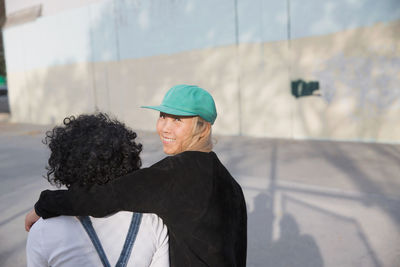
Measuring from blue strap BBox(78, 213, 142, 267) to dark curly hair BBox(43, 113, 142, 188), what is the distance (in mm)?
135

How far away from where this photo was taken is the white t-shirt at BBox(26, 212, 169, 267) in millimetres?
1122

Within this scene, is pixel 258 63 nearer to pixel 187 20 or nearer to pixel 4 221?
pixel 187 20

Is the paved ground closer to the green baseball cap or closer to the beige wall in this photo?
the beige wall

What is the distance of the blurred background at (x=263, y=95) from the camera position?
387 cm

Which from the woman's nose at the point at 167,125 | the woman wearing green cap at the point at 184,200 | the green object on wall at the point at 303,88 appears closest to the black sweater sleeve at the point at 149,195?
the woman wearing green cap at the point at 184,200

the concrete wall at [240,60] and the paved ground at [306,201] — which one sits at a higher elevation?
the concrete wall at [240,60]

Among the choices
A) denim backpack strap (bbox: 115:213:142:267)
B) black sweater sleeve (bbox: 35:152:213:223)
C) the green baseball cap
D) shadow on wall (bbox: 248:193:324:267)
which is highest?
the green baseball cap

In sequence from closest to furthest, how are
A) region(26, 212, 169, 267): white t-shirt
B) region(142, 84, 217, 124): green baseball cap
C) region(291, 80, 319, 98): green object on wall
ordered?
region(26, 212, 169, 267): white t-shirt < region(142, 84, 217, 124): green baseball cap < region(291, 80, 319, 98): green object on wall

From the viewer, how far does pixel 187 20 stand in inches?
450

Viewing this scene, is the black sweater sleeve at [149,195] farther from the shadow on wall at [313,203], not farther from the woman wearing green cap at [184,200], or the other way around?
the shadow on wall at [313,203]

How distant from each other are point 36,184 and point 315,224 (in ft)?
13.7

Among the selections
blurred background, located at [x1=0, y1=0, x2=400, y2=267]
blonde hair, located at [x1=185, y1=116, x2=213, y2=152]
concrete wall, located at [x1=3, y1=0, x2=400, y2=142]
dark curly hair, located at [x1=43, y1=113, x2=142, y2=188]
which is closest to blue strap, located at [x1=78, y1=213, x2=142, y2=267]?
dark curly hair, located at [x1=43, y1=113, x2=142, y2=188]

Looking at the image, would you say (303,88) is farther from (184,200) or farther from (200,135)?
(184,200)

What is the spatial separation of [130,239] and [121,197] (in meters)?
0.15
